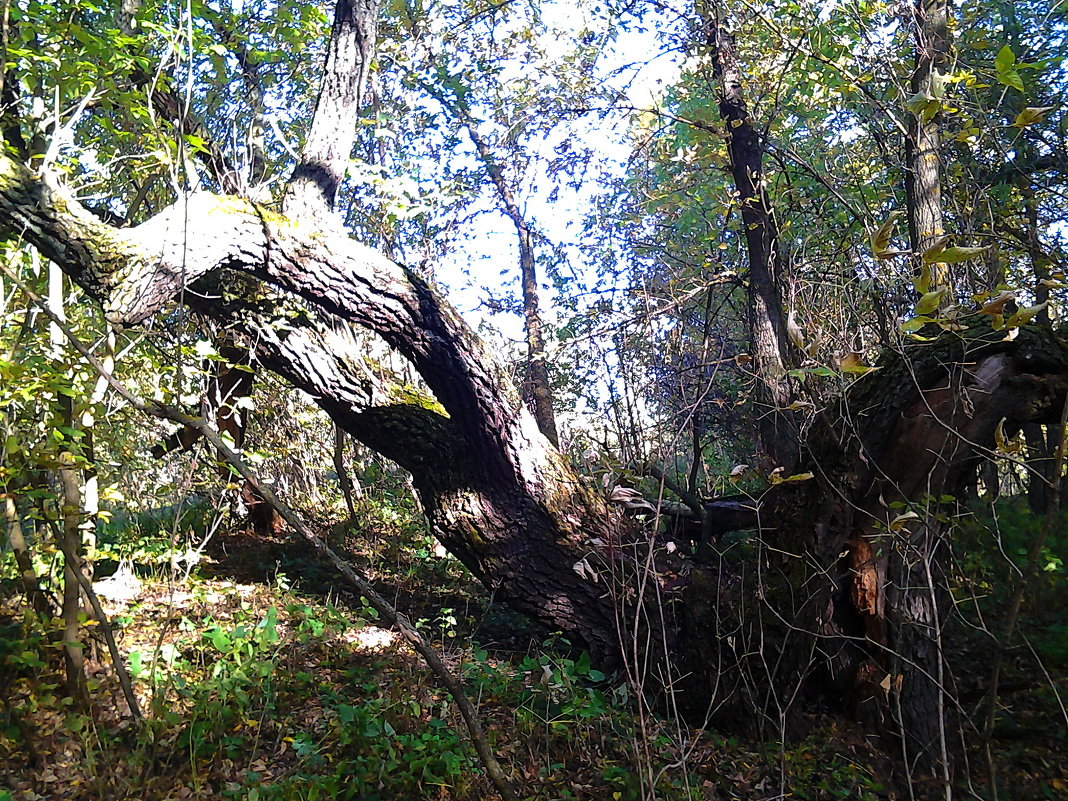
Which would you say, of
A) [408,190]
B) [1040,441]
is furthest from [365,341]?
[1040,441]

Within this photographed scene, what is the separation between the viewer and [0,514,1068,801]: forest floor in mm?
3074

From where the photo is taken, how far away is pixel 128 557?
5.15 meters

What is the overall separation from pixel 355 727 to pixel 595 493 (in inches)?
78.8

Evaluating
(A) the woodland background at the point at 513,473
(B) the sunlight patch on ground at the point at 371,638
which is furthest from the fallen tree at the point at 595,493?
(B) the sunlight patch on ground at the point at 371,638

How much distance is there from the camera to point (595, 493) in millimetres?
4730

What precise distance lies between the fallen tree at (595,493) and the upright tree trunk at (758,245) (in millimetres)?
1158

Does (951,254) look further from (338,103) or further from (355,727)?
(338,103)

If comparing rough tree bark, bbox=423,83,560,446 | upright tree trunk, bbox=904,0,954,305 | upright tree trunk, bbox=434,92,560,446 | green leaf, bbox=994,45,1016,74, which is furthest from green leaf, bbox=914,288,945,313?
upright tree trunk, bbox=434,92,560,446

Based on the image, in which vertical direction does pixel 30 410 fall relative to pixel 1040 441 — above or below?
above

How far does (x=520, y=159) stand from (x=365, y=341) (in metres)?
6.10

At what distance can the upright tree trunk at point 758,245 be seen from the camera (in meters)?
5.15

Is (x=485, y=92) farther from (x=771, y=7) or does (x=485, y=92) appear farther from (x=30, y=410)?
(x=30, y=410)

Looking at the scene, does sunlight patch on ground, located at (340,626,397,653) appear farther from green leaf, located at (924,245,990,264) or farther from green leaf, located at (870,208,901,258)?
green leaf, located at (924,245,990,264)

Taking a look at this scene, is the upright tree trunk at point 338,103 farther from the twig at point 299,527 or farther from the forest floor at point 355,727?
the twig at point 299,527
